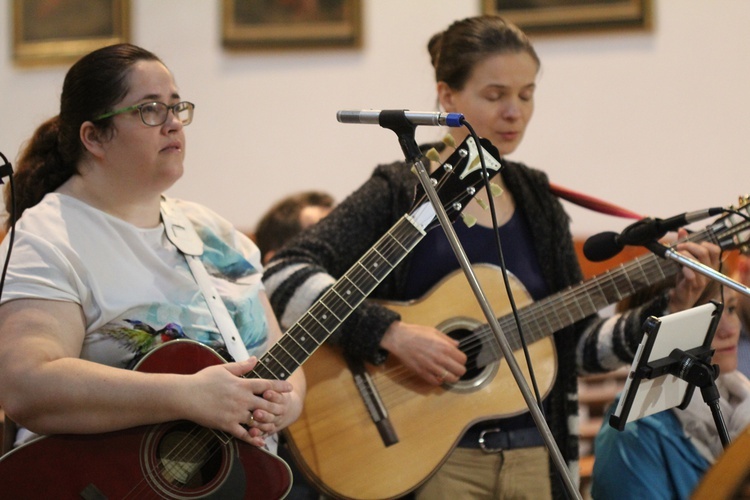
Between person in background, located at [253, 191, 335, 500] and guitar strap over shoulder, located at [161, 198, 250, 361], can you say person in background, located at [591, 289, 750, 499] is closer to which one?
guitar strap over shoulder, located at [161, 198, 250, 361]

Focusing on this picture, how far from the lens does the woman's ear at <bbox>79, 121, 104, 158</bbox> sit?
193cm

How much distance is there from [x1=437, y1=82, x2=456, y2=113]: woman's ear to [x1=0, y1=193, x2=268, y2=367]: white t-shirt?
2.55ft

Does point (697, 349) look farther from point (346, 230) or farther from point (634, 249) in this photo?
point (634, 249)

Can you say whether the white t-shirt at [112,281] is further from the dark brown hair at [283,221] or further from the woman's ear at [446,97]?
the dark brown hair at [283,221]

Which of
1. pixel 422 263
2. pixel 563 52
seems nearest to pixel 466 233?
pixel 422 263

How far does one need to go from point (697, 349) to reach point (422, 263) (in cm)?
76

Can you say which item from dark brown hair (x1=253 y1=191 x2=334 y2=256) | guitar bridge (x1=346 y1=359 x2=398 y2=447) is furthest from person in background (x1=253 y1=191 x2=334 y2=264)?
guitar bridge (x1=346 y1=359 x2=398 y2=447)

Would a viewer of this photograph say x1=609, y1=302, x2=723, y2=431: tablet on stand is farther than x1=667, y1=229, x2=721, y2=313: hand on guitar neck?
No

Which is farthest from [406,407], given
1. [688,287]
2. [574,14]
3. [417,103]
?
[574,14]

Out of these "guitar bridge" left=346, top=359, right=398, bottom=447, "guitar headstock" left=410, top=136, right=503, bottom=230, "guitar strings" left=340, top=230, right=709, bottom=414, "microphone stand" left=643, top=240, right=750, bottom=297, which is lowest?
"guitar bridge" left=346, top=359, right=398, bottom=447

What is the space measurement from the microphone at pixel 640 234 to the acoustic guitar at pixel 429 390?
31 cm

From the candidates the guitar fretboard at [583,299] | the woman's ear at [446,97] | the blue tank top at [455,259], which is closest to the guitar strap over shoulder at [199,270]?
the blue tank top at [455,259]

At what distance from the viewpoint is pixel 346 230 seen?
2.30 m

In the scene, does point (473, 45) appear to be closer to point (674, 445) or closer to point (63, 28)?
point (674, 445)
